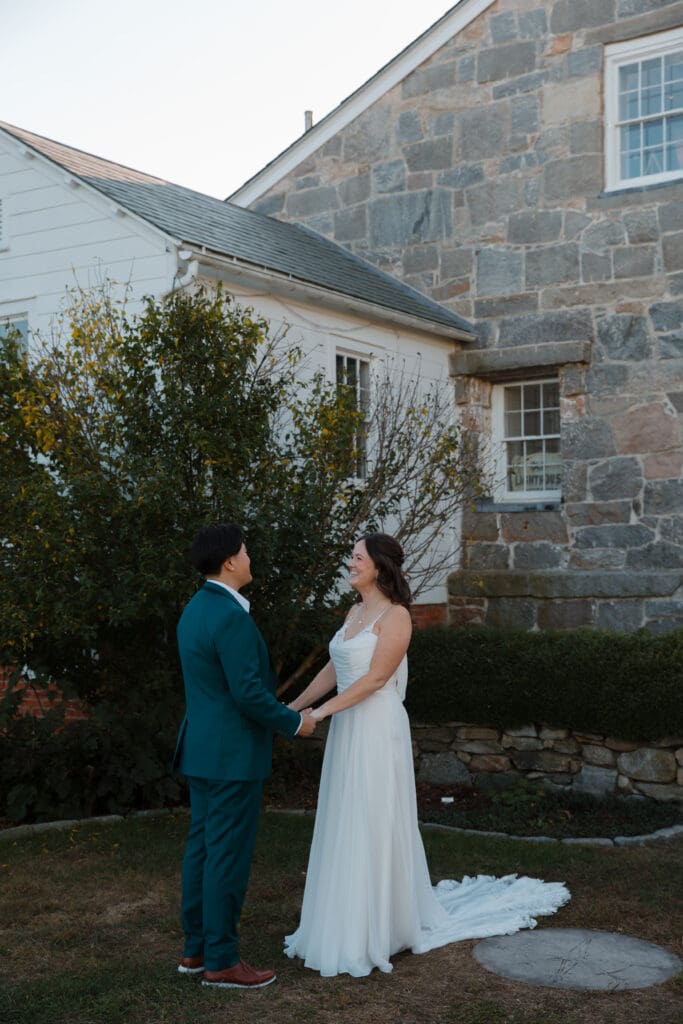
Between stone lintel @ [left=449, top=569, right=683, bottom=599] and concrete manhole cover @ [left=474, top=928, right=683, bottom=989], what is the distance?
5.52 m

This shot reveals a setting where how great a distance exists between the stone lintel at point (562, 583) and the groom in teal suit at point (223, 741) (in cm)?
642

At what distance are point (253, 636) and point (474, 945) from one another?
6.61ft

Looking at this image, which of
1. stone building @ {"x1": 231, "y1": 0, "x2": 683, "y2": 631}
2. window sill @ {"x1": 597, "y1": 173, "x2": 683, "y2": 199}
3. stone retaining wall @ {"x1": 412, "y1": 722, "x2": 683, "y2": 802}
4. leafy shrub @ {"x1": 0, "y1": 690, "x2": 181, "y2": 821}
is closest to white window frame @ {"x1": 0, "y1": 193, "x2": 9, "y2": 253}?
stone building @ {"x1": 231, "y1": 0, "x2": 683, "y2": 631}

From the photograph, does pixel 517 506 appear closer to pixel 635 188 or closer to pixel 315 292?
pixel 315 292

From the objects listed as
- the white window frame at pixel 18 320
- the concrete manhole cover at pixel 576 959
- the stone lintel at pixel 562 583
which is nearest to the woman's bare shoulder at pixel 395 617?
the concrete manhole cover at pixel 576 959

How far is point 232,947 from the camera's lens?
16.4ft

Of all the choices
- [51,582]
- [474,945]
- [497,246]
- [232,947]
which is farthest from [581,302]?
[232,947]

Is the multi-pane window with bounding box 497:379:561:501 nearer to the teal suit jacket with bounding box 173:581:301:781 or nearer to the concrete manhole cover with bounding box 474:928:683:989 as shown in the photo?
the concrete manhole cover with bounding box 474:928:683:989

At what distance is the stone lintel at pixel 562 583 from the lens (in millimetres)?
10891

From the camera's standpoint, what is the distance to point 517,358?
12.0 m

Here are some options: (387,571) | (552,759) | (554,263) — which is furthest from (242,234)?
(387,571)

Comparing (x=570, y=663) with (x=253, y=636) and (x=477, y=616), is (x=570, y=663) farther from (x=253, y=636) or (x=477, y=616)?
(x=253, y=636)

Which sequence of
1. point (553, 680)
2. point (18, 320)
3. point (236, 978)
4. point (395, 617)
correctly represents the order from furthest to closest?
1. point (18, 320)
2. point (553, 680)
3. point (395, 617)
4. point (236, 978)

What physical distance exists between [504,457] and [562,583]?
1683 mm
